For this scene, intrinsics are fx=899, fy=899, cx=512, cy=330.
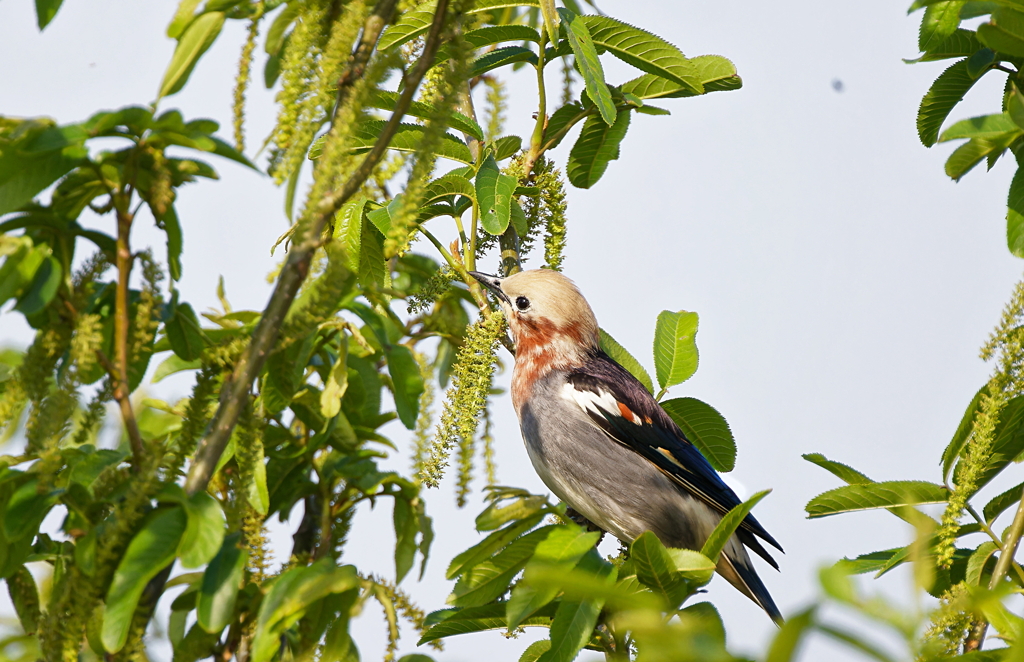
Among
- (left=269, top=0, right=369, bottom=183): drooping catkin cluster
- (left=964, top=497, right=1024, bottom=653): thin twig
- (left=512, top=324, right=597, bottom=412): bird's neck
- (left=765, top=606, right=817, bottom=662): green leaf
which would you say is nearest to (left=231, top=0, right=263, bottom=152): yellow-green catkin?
(left=269, top=0, right=369, bottom=183): drooping catkin cluster

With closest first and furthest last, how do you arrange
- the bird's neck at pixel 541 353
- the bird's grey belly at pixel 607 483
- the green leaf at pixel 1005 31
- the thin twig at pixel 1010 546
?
1. the green leaf at pixel 1005 31
2. the thin twig at pixel 1010 546
3. the bird's grey belly at pixel 607 483
4. the bird's neck at pixel 541 353

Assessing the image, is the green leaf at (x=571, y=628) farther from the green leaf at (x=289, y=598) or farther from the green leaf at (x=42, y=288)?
the green leaf at (x=42, y=288)

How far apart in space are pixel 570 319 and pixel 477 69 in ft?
9.20

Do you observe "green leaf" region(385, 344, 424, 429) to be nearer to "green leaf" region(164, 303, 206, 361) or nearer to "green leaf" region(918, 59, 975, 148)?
"green leaf" region(164, 303, 206, 361)

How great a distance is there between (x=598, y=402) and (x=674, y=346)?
159 cm

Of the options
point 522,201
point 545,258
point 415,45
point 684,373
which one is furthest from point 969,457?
point 415,45

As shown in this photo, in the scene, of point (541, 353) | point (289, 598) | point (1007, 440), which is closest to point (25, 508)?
point (289, 598)

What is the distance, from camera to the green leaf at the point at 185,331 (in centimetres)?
236

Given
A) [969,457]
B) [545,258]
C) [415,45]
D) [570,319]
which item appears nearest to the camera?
[969,457]

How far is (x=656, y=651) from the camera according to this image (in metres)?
1.01

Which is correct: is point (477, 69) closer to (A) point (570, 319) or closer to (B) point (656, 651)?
(A) point (570, 319)

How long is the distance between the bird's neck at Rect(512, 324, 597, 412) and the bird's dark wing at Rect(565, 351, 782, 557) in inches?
6.9

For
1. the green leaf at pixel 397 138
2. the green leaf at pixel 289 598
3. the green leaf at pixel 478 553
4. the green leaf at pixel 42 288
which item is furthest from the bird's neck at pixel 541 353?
the green leaf at pixel 42 288

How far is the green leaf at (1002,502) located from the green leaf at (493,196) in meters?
2.25
